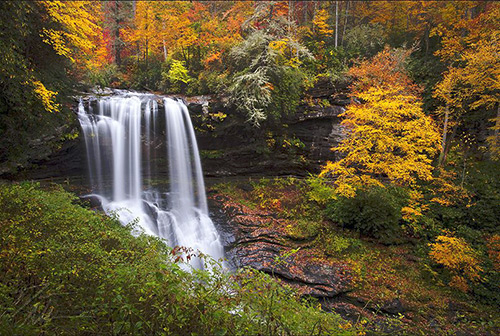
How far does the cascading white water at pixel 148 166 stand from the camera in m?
9.82

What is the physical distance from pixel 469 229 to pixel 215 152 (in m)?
12.6

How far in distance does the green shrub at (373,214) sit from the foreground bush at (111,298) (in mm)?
6892

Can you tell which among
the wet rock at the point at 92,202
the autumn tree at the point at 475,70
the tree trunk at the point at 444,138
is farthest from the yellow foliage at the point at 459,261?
the wet rock at the point at 92,202

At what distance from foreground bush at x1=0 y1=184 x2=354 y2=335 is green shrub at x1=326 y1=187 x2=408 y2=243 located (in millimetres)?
6892

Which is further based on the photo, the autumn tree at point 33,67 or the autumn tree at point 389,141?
the autumn tree at point 389,141

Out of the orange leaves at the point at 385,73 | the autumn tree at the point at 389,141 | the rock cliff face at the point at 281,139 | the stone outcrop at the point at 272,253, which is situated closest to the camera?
the stone outcrop at the point at 272,253

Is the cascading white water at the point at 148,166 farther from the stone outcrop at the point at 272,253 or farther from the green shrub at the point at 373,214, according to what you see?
the green shrub at the point at 373,214

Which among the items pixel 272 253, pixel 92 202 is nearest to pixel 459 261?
Answer: pixel 272 253

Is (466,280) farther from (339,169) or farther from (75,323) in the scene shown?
(75,323)

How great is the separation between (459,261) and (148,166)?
14.4 meters

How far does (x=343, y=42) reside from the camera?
65.0 feet

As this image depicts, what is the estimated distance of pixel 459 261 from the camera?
306 inches

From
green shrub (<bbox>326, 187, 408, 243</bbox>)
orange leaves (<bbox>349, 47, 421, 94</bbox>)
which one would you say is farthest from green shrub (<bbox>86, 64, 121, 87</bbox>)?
green shrub (<bbox>326, 187, 408, 243</bbox>)

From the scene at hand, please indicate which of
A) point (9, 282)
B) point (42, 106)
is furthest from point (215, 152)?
point (9, 282)
